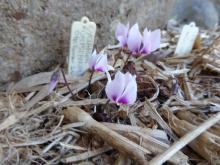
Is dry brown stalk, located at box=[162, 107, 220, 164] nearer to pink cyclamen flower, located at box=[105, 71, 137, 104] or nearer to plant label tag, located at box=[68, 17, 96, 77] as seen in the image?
pink cyclamen flower, located at box=[105, 71, 137, 104]

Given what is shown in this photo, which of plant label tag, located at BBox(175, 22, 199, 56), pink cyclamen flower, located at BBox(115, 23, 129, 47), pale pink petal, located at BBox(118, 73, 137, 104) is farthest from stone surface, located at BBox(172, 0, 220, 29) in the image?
pale pink petal, located at BBox(118, 73, 137, 104)

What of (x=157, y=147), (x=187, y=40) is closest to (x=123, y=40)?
(x=157, y=147)

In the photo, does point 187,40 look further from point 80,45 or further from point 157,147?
point 157,147

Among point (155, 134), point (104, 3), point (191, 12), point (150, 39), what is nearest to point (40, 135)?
point (155, 134)

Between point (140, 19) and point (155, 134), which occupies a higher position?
point (140, 19)

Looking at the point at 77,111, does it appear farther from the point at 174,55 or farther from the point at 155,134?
the point at 174,55

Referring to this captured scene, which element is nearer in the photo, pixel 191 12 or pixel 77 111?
pixel 77 111

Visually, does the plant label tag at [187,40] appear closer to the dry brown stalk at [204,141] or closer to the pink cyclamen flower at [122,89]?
the dry brown stalk at [204,141]
